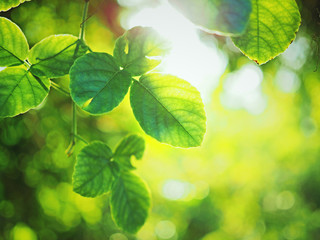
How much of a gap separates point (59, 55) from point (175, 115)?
26 centimetres

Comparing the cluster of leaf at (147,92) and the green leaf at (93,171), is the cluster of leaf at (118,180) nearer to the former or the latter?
the green leaf at (93,171)

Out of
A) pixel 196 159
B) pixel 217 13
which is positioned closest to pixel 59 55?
pixel 217 13

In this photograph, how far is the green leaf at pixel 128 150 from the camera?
0.78m

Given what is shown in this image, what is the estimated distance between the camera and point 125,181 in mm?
767

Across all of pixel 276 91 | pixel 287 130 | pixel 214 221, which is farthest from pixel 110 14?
pixel 287 130

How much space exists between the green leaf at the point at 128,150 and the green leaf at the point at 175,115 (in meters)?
0.27

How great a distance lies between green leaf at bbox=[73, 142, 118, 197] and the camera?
25.1 inches

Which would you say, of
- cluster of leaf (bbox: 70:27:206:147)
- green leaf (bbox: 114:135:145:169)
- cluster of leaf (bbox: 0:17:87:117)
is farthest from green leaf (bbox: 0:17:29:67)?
green leaf (bbox: 114:135:145:169)

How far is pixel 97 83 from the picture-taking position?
0.51 meters

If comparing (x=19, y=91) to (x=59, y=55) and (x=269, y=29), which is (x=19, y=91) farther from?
(x=269, y=29)

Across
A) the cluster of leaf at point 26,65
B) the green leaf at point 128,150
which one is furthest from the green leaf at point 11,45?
the green leaf at point 128,150

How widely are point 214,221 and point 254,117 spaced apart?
471cm

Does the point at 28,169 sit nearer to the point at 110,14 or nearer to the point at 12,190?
the point at 12,190

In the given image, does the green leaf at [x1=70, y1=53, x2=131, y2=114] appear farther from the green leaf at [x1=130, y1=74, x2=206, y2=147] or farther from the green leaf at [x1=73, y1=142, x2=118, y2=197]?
the green leaf at [x1=73, y1=142, x2=118, y2=197]
